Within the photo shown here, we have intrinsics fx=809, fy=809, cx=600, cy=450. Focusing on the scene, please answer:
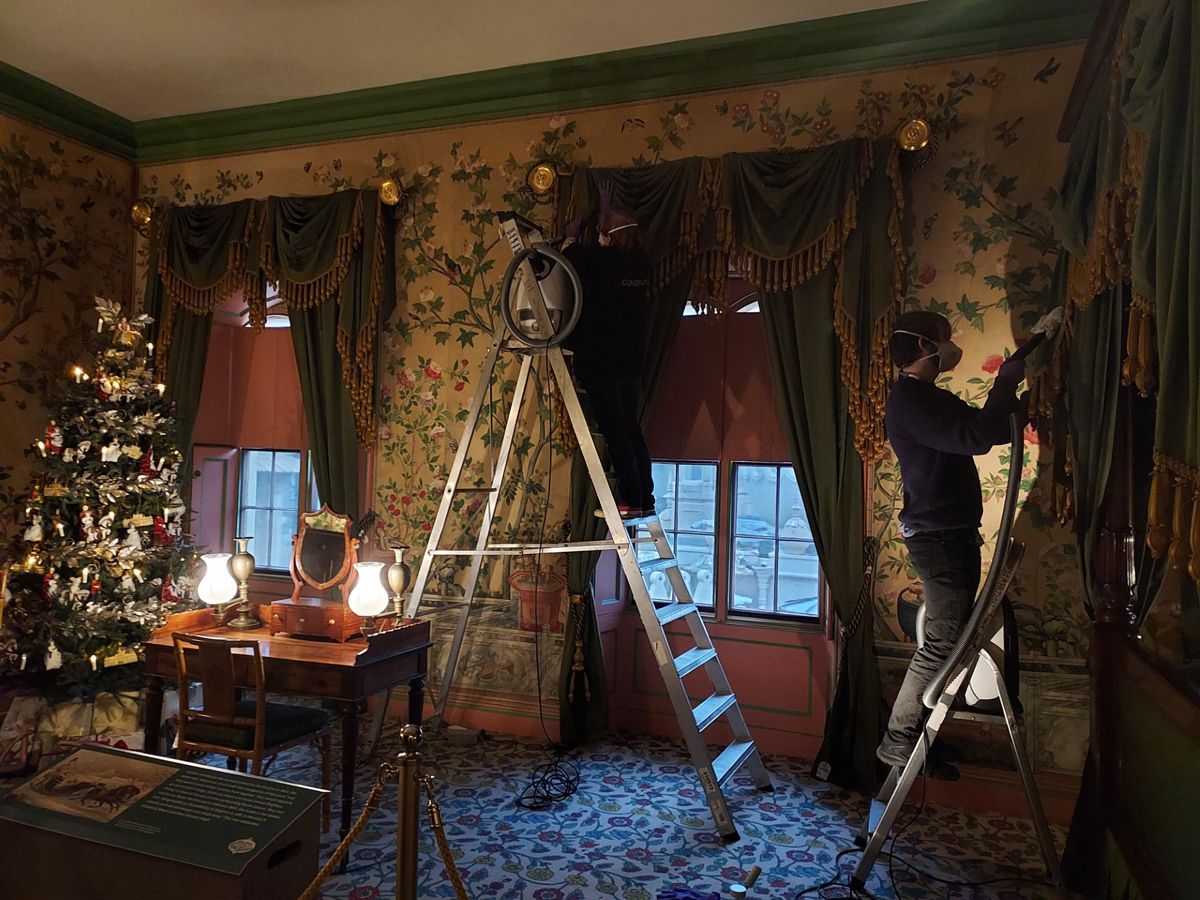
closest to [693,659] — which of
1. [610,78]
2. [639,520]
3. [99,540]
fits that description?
[639,520]

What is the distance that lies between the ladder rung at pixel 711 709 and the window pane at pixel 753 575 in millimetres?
804

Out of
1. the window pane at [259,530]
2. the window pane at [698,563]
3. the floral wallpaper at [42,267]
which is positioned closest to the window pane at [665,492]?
the window pane at [698,563]

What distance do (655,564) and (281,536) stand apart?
10.1 feet

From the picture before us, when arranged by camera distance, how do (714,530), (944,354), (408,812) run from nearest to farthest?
(408,812) < (944,354) < (714,530)

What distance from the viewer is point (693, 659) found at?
3520mm

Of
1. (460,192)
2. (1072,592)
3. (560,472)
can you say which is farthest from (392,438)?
(1072,592)

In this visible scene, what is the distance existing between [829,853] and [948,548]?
125 cm

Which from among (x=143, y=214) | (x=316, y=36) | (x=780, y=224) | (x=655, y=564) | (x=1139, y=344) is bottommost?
(x=655, y=564)

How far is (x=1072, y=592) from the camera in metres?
3.45

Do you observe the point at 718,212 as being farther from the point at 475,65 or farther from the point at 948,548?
the point at 948,548

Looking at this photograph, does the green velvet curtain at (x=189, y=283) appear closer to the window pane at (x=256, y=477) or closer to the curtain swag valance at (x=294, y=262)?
the curtain swag valance at (x=294, y=262)

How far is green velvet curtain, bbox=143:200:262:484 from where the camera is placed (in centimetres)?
484

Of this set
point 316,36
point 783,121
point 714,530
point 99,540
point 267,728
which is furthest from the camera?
point 714,530

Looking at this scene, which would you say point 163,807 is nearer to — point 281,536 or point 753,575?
point 753,575
